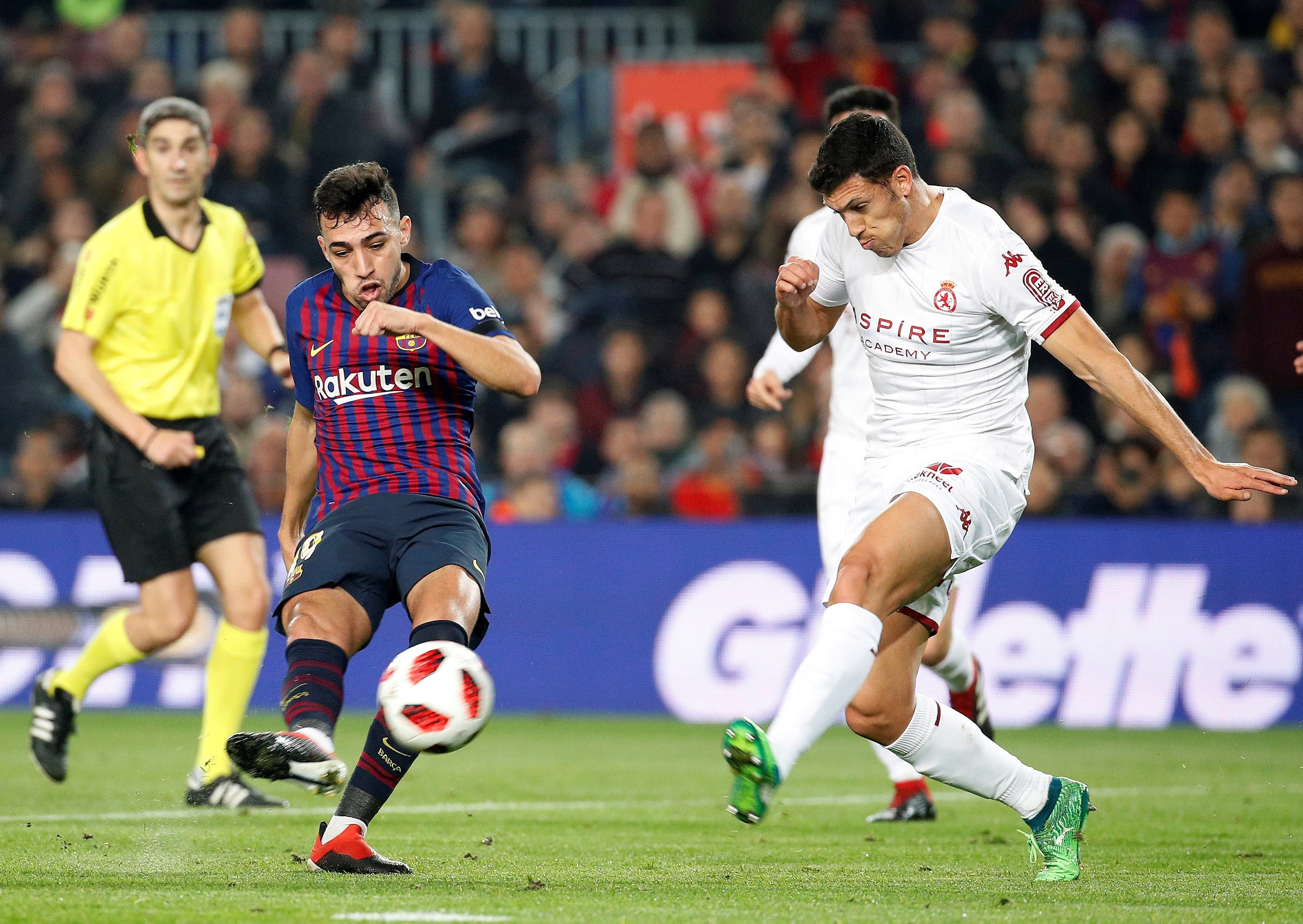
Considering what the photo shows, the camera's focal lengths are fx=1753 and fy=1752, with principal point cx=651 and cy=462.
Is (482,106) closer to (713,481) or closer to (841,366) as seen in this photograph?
(713,481)

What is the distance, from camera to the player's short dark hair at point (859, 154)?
530 centimetres

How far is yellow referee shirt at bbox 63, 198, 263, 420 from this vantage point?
741cm

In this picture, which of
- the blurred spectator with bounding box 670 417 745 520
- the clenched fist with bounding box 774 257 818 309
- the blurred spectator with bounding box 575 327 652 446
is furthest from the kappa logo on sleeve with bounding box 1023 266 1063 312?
the blurred spectator with bounding box 575 327 652 446

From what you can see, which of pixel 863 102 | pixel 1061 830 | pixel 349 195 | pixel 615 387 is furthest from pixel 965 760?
pixel 615 387

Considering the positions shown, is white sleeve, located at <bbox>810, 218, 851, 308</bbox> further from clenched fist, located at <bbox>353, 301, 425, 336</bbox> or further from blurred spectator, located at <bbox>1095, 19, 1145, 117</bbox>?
blurred spectator, located at <bbox>1095, 19, 1145, 117</bbox>

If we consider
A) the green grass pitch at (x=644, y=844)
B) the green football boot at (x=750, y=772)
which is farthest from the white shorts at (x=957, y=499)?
the green football boot at (x=750, y=772)

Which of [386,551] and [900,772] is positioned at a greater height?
[386,551]

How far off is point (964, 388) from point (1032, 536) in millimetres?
6033

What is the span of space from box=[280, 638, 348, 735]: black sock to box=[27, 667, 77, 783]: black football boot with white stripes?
303 centimetres

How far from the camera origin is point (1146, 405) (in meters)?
5.22

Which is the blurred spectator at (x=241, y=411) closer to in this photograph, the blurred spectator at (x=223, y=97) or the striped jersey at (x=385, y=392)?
the blurred spectator at (x=223, y=97)

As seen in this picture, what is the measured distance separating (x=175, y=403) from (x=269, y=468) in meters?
4.46

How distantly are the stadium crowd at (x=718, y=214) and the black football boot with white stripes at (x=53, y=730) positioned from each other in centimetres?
420

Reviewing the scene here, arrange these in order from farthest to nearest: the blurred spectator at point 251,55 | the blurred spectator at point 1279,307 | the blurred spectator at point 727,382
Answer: the blurred spectator at point 251,55 → the blurred spectator at point 1279,307 → the blurred spectator at point 727,382
